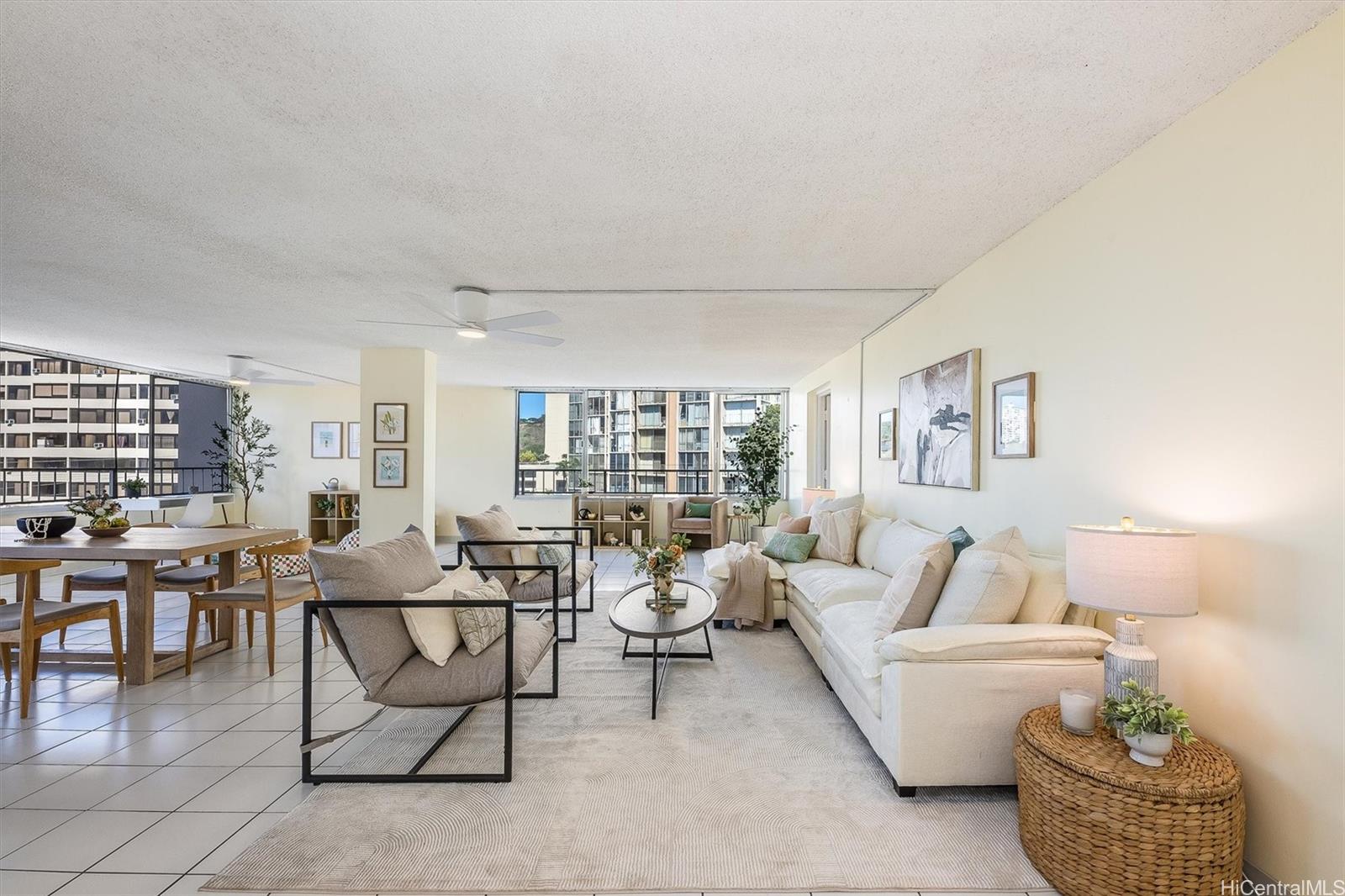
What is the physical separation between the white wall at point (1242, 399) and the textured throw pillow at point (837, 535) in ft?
7.11

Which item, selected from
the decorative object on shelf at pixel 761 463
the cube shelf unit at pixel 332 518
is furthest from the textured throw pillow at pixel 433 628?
the cube shelf unit at pixel 332 518

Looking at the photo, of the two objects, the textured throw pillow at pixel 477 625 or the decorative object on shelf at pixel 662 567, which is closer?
the textured throw pillow at pixel 477 625

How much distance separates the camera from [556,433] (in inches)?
371

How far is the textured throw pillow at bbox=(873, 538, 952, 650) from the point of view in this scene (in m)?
2.60

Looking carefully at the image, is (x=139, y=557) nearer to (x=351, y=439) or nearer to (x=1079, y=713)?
(x=1079, y=713)

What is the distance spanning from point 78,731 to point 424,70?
3.35 metres

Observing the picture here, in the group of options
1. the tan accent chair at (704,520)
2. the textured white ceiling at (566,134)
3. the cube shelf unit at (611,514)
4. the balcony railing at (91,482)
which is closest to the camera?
the textured white ceiling at (566,134)

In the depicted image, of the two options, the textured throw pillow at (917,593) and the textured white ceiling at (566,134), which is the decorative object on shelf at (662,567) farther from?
the textured white ceiling at (566,134)

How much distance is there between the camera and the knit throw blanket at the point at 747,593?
443 centimetres

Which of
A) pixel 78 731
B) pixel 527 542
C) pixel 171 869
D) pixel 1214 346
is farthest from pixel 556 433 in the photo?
pixel 1214 346

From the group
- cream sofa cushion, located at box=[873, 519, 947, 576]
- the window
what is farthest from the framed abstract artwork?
the window

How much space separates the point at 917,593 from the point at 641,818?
145cm

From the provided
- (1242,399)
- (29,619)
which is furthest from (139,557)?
(1242,399)

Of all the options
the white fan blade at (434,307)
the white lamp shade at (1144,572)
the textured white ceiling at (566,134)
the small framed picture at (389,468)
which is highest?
the textured white ceiling at (566,134)
